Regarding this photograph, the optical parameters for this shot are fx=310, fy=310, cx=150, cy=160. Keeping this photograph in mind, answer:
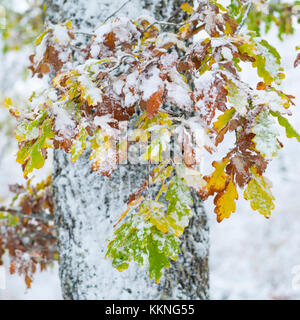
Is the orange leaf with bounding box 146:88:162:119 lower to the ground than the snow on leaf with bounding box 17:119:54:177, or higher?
higher

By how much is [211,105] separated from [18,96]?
572 centimetres

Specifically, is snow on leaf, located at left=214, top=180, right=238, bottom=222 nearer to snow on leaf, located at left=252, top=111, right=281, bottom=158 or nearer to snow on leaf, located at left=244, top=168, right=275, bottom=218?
snow on leaf, located at left=244, top=168, right=275, bottom=218

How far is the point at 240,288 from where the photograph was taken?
590 cm

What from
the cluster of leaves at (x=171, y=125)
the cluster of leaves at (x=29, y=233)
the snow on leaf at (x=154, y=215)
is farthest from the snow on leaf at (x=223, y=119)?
the cluster of leaves at (x=29, y=233)

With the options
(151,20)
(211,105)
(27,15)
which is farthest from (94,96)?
(27,15)

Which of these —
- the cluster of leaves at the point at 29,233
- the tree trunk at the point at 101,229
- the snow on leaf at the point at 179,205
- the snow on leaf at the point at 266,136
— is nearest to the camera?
the snow on leaf at the point at 266,136

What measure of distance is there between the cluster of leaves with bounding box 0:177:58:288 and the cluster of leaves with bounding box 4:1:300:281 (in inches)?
38.7

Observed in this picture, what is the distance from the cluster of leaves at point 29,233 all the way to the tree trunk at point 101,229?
0.40 metres

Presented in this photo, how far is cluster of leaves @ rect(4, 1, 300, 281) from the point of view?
0.67 metres

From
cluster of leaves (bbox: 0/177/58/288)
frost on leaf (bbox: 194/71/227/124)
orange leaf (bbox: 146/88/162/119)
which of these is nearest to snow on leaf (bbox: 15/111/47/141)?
orange leaf (bbox: 146/88/162/119)

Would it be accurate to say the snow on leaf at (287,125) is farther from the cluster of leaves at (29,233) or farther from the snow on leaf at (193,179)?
the cluster of leaves at (29,233)

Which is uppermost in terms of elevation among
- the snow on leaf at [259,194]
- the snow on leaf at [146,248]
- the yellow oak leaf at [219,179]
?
the yellow oak leaf at [219,179]

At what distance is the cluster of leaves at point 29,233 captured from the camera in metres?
1.64
